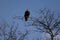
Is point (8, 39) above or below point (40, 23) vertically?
below

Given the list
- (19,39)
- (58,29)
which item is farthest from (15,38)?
(58,29)

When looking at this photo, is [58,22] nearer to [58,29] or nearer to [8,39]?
[58,29]

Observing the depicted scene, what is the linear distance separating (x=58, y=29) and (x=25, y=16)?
13.3ft

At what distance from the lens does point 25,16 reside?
16.3 metres

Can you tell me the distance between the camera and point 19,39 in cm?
3600

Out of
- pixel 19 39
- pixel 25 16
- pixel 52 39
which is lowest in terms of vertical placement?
pixel 19 39

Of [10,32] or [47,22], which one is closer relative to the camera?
[47,22]

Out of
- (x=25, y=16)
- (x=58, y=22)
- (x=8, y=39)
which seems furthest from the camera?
(x=8, y=39)

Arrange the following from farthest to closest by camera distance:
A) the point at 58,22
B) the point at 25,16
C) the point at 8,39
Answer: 1. the point at 8,39
2. the point at 58,22
3. the point at 25,16

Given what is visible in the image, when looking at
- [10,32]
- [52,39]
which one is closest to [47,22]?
[52,39]

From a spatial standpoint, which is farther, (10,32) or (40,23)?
(10,32)

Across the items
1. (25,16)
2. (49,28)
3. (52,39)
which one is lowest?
(52,39)

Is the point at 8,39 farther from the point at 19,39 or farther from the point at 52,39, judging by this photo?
the point at 52,39

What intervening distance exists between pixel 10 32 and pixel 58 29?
58.6ft
